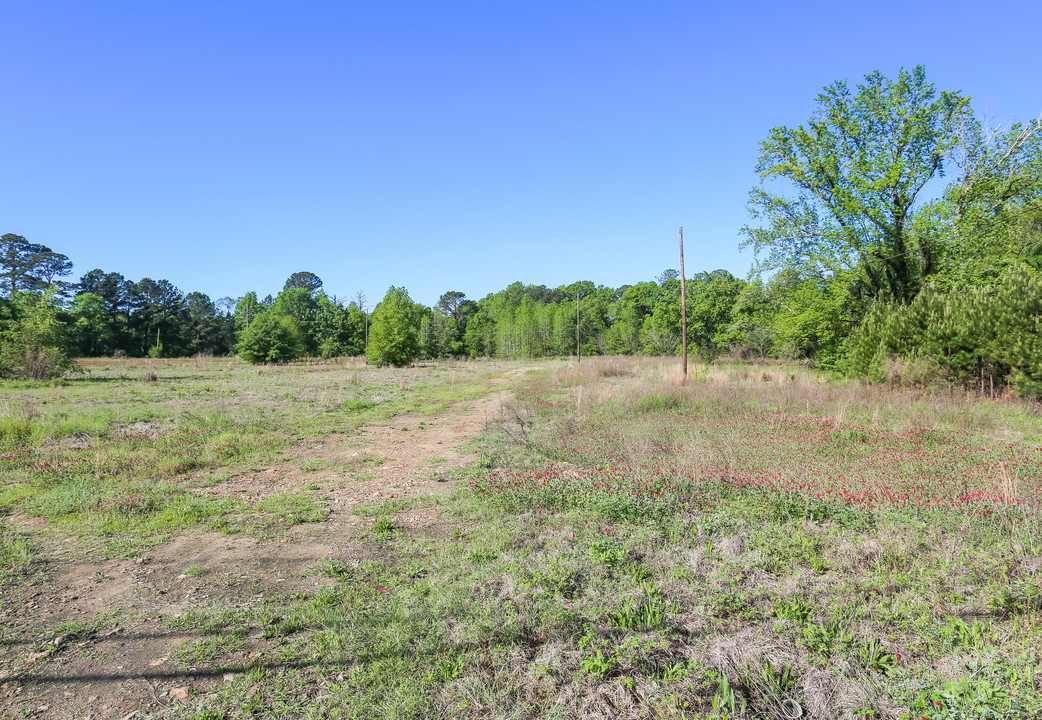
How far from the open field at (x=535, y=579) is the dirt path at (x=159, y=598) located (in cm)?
3

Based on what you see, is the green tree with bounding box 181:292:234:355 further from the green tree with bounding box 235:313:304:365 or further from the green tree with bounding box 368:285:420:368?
the green tree with bounding box 368:285:420:368

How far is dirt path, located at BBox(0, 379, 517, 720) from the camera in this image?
3.45 metres

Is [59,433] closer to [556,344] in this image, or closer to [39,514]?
[39,514]

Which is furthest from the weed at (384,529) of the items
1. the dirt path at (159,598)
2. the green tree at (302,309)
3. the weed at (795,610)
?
the green tree at (302,309)

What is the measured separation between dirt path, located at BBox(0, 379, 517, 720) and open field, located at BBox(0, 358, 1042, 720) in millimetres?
27

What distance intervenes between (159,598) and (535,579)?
3.70 metres

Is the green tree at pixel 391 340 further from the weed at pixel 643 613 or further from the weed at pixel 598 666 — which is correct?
the weed at pixel 598 666

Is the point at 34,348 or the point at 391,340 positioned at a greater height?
the point at 391,340

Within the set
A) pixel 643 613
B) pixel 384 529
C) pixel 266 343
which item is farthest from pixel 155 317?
pixel 643 613

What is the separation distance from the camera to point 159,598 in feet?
15.5

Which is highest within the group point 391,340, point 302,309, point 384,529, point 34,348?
point 302,309

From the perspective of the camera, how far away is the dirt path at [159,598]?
3445 mm

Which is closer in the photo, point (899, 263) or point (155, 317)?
point (899, 263)

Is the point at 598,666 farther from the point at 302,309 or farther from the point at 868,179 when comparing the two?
the point at 302,309
